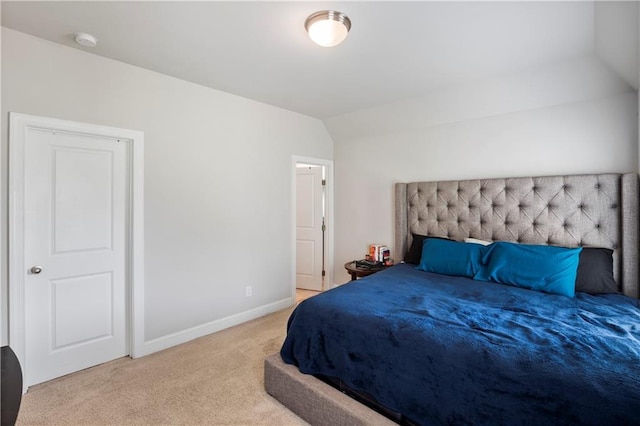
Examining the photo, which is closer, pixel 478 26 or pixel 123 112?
pixel 478 26

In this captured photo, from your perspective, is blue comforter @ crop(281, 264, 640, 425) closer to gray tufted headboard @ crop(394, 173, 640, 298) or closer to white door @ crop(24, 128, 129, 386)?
gray tufted headboard @ crop(394, 173, 640, 298)

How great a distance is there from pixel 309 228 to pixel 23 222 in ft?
9.97

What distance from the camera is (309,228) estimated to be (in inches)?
176

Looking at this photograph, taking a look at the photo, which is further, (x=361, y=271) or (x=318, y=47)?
(x=361, y=271)

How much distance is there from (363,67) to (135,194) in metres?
2.17

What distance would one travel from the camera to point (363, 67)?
252 centimetres

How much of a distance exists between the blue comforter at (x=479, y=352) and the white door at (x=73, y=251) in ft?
5.37

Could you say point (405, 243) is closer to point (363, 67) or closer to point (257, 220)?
point (257, 220)

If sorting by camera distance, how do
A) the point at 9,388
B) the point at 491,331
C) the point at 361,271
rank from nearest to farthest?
the point at 9,388 → the point at 491,331 → the point at 361,271

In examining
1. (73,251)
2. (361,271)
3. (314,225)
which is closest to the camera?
(73,251)

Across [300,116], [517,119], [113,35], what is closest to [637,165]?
[517,119]

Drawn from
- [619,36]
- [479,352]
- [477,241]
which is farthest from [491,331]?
[619,36]

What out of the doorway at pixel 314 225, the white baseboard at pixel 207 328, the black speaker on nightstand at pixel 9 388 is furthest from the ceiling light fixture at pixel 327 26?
the white baseboard at pixel 207 328

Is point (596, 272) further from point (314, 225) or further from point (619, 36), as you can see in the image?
point (314, 225)
